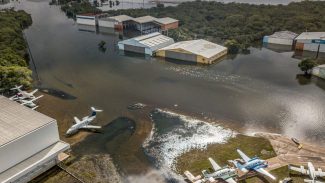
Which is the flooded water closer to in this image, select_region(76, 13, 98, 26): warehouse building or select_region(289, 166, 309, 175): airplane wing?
select_region(289, 166, 309, 175): airplane wing

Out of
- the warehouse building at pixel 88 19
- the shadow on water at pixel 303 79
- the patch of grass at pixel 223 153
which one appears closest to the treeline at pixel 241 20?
the warehouse building at pixel 88 19

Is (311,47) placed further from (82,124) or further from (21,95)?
(21,95)

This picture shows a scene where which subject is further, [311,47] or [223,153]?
[311,47]

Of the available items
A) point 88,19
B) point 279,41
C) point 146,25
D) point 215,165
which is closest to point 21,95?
point 215,165

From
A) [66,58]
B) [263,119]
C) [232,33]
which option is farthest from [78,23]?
[263,119]

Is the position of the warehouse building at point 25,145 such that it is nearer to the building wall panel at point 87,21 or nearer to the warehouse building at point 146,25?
the warehouse building at point 146,25

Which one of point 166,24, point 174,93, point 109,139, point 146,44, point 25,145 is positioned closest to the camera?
point 25,145

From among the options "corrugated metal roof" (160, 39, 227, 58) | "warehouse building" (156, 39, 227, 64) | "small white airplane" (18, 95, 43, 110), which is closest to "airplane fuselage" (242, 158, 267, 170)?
"small white airplane" (18, 95, 43, 110)
